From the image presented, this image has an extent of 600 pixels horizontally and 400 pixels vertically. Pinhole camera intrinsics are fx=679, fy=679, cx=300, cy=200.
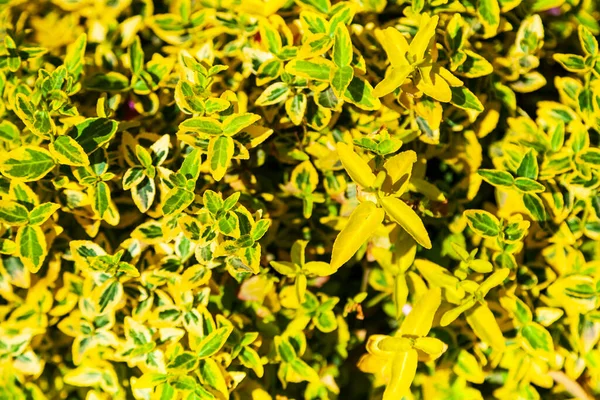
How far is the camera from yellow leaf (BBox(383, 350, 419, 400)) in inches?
50.6

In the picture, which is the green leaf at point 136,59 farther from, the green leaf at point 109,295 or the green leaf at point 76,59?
the green leaf at point 109,295

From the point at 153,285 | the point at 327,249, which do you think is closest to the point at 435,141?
the point at 327,249

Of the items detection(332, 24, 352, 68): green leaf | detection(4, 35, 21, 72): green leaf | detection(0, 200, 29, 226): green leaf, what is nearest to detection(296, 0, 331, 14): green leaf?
detection(332, 24, 352, 68): green leaf

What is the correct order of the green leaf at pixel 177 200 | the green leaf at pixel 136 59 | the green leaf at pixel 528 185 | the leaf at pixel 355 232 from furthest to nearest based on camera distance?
the green leaf at pixel 136 59 → the green leaf at pixel 528 185 → the green leaf at pixel 177 200 → the leaf at pixel 355 232

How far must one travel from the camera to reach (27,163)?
1.30 meters

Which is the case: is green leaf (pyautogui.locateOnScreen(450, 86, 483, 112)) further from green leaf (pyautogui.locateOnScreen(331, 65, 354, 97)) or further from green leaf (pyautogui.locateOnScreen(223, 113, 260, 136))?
green leaf (pyautogui.locateOnScreen(223, 113, 260, 136))

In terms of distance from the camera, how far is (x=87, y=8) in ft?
5.58

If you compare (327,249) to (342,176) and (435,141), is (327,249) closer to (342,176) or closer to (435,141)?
(342,176)

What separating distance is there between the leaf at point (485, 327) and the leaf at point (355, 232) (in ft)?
1.10

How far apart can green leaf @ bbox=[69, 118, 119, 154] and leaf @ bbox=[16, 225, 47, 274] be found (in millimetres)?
208

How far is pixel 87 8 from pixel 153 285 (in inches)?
28.6

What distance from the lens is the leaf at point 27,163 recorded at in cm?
128

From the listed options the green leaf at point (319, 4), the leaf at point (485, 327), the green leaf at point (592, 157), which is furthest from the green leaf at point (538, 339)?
the green leaf at point (319, 4)

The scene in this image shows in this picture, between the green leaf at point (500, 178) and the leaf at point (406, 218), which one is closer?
the leaf at point (406, 218)
